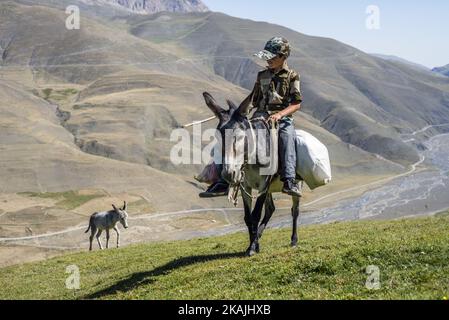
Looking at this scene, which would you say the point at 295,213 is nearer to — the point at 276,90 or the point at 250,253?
the point at 250,253

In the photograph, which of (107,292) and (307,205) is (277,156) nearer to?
(107,292)

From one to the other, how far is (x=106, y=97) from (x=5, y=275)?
15482 cm

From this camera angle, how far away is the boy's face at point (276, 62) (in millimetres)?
15109

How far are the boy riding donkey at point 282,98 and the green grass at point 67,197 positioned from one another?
9291cm

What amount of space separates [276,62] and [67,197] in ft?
322

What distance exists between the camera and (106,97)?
581ft

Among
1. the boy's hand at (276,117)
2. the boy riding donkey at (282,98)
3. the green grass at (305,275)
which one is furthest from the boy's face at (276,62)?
the green grass at (305,275)

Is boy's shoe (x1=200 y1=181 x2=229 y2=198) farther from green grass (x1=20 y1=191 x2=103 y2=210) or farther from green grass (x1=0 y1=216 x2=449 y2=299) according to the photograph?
green grass (x1=20 y1=191 x2=103 y2=210)

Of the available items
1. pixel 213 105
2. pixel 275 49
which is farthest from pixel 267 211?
pixel 275 49
